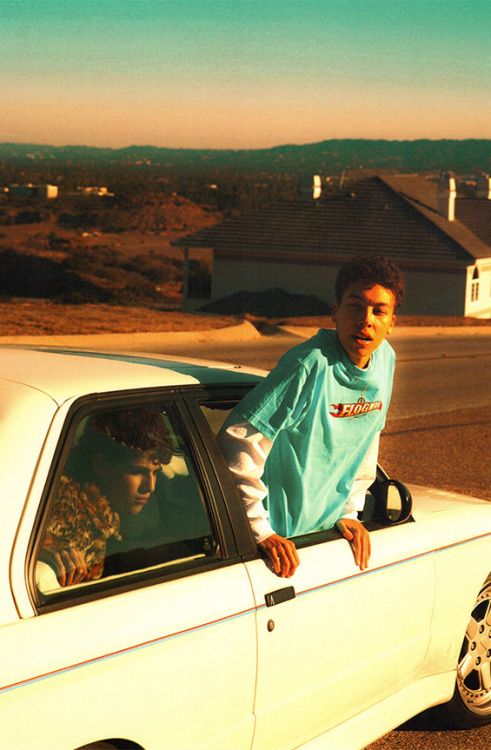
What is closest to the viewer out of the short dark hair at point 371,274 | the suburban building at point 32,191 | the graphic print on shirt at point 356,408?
the graphic print on shirt at point 356,408

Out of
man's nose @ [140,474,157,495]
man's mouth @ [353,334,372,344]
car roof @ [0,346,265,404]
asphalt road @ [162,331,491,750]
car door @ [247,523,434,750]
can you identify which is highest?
man's mouth @ [353,334,372,344]

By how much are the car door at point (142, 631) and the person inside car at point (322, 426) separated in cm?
15

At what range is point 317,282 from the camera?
58.9m

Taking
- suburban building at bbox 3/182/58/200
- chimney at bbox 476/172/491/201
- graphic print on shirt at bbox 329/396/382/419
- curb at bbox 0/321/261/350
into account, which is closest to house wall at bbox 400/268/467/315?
chimney at bbox 476/172/491/201

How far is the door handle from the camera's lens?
126 inches

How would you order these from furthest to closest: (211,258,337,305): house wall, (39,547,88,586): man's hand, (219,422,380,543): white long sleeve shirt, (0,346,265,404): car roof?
(211,258,337,305): house wall, (219,422,380,543): white long sleeve shirt, (0,346,265,404): car roof, (39,547,88,586): man's hand

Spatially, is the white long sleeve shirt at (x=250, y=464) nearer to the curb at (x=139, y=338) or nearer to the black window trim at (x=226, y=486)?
the black window trim at (x=226, y=486)

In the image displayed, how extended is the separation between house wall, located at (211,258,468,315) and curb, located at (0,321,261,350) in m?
26.3

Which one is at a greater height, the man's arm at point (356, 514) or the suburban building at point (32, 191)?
the man's arm at point (356, 514)

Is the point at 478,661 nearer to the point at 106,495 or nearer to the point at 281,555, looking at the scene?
the point at 281,555

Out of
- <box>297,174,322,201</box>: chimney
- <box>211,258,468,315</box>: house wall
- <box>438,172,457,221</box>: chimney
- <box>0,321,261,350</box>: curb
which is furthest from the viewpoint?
<box>297,174,322,201</box>: chimney

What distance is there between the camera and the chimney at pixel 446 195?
60312mm

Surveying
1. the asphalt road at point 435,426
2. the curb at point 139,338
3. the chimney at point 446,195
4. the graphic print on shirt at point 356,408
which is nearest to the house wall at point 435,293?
the chimney at point 446,195

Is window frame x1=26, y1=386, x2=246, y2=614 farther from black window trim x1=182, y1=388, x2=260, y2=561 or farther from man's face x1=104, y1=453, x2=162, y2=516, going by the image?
man's face x1=104, y1=453, x2=162, y2=516
